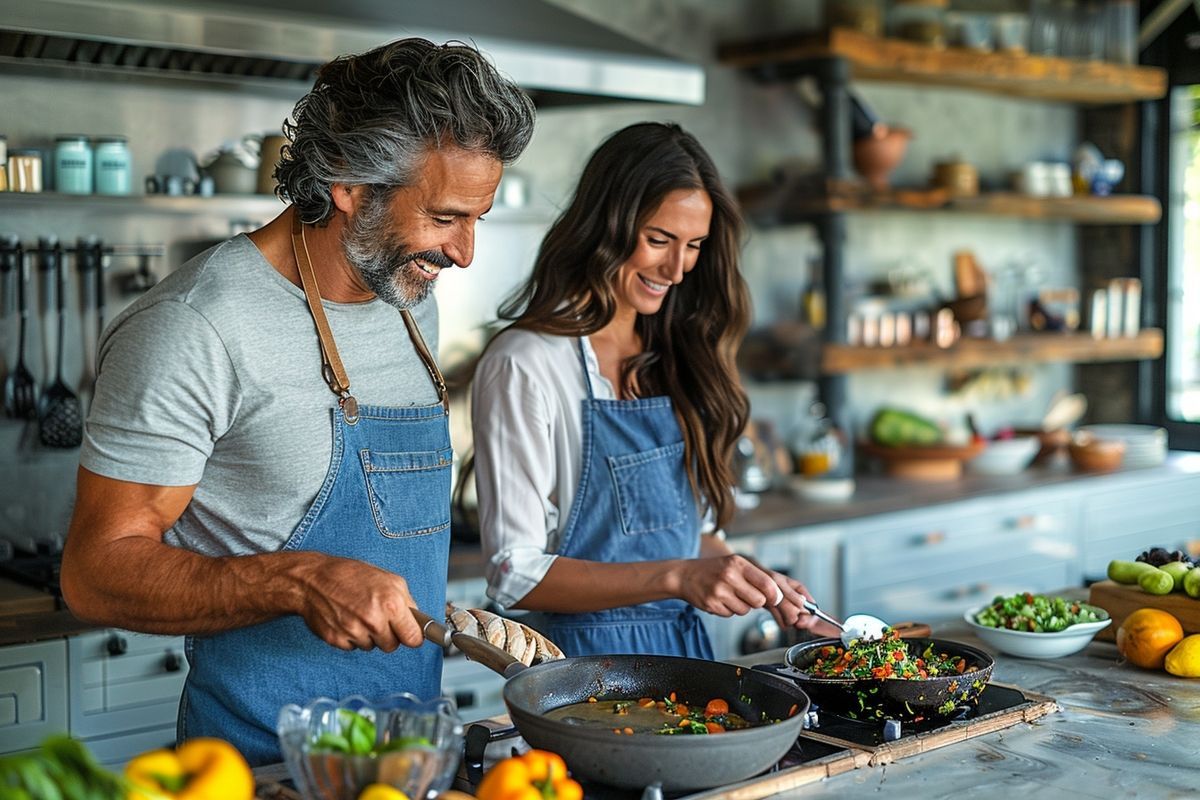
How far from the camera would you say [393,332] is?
235 centimetres

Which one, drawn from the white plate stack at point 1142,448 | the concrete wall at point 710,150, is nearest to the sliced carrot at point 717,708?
the concrete wall at point 710,150

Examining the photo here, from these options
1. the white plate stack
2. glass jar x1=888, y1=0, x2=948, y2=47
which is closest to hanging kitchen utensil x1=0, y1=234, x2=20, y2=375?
glass jar x1=888, y1=0, x2=948, y2=47

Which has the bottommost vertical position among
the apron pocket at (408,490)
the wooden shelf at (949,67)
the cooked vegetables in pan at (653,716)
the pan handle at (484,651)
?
the cooked vegetables in pan at (653,716)

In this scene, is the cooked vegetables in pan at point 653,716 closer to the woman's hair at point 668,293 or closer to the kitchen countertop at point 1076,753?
the kitchen countertop at point 1076,753

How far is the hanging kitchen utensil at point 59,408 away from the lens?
11.8ft

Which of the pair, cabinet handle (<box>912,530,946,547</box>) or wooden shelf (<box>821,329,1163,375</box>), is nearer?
cabinet handle (<box>912,530,946,547</box>)

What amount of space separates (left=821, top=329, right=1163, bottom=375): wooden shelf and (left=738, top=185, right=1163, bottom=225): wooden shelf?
0.52m

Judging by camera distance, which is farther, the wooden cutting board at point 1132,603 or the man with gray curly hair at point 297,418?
the wooden cutting board at point 1132,603

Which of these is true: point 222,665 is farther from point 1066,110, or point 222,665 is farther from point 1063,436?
point 1066,110

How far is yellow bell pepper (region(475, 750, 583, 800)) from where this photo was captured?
4.90ft

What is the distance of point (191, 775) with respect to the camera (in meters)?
1.39

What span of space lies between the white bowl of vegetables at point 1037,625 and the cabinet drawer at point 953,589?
1.78 metres

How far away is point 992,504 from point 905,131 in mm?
1447

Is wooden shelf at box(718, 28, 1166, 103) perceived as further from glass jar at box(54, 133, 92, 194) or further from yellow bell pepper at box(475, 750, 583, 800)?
yellow bell pepper at box(475, 750, 583, 800)
